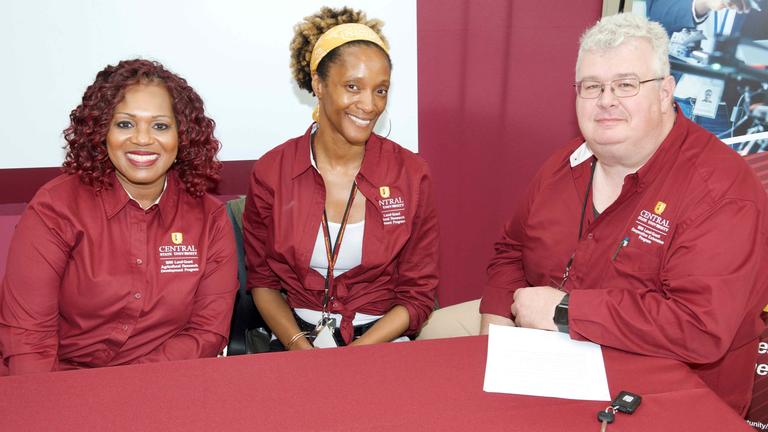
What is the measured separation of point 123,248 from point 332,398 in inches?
35.8

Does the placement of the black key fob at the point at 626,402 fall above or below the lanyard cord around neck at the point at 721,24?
below

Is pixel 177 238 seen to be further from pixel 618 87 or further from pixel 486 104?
pixel 486 104

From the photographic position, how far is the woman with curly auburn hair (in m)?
1.88

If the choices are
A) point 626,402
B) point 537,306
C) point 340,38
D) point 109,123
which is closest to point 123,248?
point 109,123

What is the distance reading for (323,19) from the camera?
8.07ft

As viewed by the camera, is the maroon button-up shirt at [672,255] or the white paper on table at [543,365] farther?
the maroon button-up shirt at [672,255]

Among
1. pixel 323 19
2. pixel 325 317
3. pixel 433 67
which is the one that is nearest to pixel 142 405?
pixel 325 317

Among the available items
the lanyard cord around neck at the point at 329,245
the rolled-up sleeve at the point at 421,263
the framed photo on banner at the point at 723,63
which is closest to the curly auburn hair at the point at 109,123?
the lanyard cord around neck at the point at 329,245

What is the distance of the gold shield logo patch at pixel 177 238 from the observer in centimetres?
203

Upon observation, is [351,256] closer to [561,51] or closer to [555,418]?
[555,418]

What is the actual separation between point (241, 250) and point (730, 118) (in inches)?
85.7

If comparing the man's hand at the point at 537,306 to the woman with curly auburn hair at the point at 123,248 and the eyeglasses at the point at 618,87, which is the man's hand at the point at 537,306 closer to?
the eyeglasses at the point at 618,87

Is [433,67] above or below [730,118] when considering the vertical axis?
above

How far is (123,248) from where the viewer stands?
6.44ft
